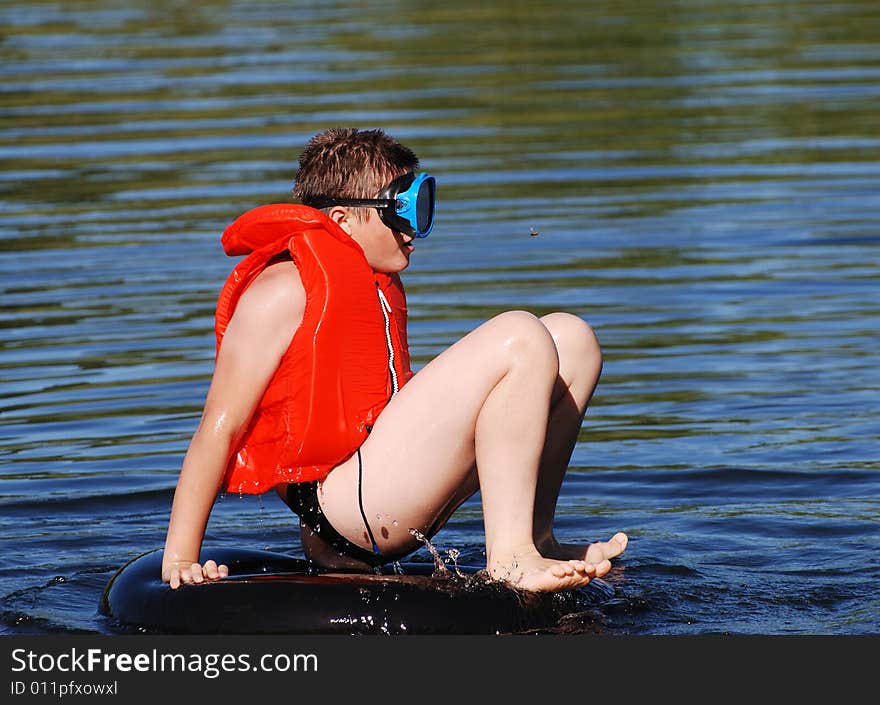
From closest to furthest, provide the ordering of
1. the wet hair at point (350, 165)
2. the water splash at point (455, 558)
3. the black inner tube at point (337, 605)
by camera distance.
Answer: the black inner tube at point (337, 605), the water splash at point (455, 558), the wet hair at point (350, 165)

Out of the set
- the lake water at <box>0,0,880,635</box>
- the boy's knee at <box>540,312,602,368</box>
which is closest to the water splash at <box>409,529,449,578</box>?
the lake water at <box>0,0,880,635</box>

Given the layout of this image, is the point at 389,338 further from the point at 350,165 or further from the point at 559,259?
the point at 559,259

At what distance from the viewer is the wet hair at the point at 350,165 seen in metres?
5.14

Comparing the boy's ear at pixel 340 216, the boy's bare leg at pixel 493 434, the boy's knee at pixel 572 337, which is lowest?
the boy's bare leg at pixel 493 434

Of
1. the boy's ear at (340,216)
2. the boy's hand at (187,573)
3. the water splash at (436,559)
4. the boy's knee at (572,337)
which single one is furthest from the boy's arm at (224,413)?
the boy's knee at (572,337)

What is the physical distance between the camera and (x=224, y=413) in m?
4.79

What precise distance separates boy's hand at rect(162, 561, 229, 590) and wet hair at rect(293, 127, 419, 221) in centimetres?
117

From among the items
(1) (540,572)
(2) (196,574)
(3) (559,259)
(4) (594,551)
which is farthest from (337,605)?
(3) (559,259)

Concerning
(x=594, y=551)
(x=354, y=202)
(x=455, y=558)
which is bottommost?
(x=455, y=558)

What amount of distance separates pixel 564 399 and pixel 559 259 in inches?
198

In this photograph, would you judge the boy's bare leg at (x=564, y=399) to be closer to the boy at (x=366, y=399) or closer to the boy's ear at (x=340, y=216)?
the boy at (x=366, y=399)

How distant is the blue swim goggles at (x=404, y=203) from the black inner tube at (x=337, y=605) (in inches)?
42.6

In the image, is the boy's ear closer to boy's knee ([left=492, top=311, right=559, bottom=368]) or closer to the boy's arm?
the boy's arm

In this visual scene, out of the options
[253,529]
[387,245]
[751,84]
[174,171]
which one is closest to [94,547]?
[253,529]
